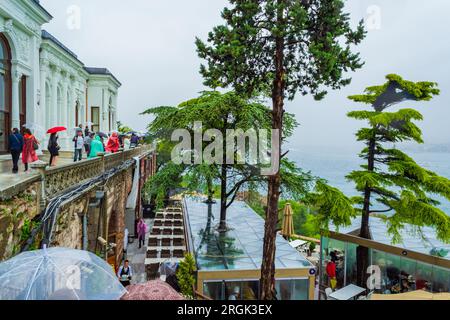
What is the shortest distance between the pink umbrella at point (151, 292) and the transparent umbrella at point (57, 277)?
20 cm

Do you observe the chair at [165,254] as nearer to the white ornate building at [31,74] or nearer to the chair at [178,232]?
the chair at [178,232]

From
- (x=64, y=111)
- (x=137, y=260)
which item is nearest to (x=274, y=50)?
(x=137, y=260)

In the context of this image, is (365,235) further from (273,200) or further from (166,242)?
(166,242)

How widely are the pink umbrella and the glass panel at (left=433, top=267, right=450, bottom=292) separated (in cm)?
953

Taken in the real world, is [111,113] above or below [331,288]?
above

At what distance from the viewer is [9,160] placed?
39.3ft

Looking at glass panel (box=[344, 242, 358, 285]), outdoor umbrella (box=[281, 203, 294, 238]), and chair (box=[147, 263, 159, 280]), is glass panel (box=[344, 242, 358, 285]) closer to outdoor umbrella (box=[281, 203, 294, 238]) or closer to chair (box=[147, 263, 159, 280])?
outdoor umbrella (box=[281, 203, 294, 238])

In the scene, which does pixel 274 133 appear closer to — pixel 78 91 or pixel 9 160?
pixel 9 160

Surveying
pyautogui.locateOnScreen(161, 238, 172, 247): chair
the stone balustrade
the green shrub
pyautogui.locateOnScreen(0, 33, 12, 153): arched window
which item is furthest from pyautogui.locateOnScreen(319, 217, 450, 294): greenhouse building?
pyautogui.locateOnScreen(0, 33, 12, 153): arched window

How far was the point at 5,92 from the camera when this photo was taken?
42.5ft

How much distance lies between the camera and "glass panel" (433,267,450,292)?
10664 mm

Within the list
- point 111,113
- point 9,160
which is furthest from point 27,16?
point 111,113

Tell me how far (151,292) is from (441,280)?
10.1 meters

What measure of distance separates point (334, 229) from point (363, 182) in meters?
2.62
